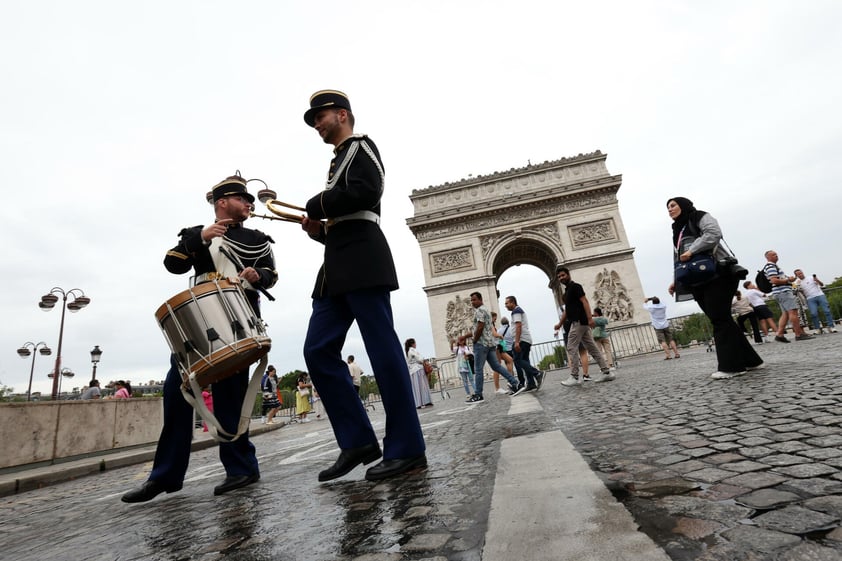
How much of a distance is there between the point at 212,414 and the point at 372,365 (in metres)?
1.06

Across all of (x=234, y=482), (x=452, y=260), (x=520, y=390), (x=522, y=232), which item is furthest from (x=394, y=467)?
(x=522, y=232)

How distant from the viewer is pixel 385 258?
109 inches

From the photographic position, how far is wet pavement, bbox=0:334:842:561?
1.14 m

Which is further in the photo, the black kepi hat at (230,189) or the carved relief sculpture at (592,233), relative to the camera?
the carved relief sculpture at (592,233)

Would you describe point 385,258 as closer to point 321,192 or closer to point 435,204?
point 321,192

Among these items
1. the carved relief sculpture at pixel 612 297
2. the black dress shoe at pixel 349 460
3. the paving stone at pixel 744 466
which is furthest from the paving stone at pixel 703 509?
the carved relief sculpture at pixel 612 297

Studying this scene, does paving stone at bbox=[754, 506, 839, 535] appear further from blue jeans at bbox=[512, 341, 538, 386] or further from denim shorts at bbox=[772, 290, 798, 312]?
denim shorts at bbox=[772, 290, 798, 312]

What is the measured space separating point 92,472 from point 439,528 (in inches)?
276

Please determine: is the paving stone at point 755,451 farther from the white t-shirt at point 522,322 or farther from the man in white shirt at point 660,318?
the man in white shirt at point 660,318

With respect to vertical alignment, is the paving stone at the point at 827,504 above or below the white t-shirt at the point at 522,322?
below

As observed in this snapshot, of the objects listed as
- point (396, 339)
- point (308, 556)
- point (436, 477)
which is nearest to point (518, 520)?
point (308, 556)

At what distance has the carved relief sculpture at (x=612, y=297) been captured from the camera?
Result: 24.5 m

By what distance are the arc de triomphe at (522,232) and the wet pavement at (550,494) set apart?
22419 millimetres

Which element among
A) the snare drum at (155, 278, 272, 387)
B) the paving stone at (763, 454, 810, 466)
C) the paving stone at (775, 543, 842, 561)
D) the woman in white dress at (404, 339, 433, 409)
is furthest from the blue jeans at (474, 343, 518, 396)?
the paving stone at (775, 543, 842, 561)
